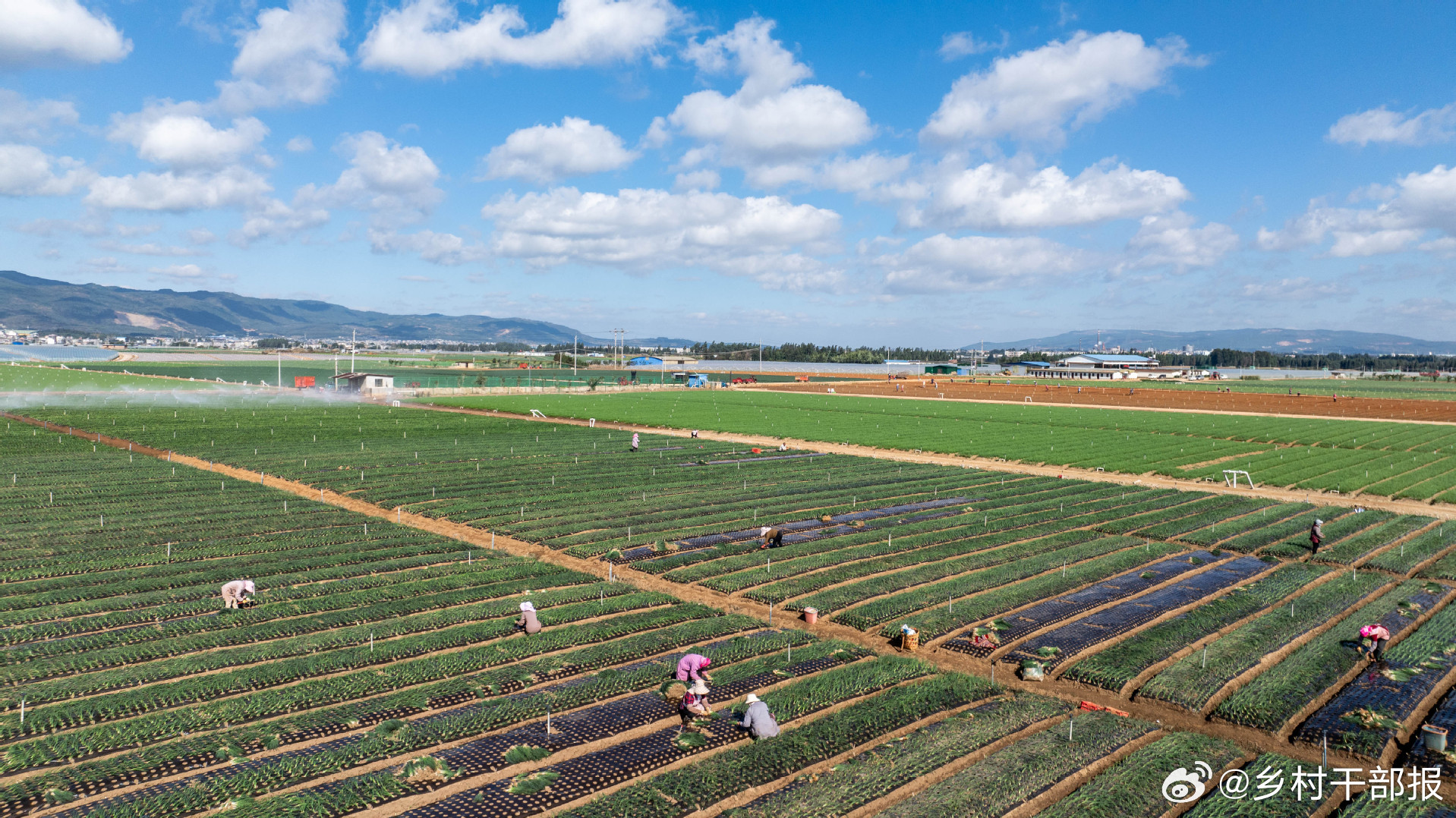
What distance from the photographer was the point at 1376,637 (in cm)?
1670

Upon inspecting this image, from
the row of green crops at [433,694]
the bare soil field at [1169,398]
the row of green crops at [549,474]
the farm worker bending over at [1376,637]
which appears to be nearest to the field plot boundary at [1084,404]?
the bare soil field at [1169,398]

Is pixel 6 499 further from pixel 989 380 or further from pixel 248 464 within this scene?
pixel 989 380

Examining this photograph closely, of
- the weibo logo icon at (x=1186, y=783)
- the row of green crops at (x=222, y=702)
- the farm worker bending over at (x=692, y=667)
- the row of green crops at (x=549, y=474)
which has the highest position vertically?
the farm worker bending over at (x=692, y=667)

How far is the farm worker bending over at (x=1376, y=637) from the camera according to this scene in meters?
16.6

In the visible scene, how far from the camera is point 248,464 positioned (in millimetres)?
42094

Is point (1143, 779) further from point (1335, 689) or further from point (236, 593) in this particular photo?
point (236, 593)

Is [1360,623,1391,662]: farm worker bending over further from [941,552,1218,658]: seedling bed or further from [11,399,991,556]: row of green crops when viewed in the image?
[11,399,991,556]: row of green crops

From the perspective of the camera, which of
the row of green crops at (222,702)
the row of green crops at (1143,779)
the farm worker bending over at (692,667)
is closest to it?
the row of green crops at (1143,779)

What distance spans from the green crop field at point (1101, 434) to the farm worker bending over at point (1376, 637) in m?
29.3

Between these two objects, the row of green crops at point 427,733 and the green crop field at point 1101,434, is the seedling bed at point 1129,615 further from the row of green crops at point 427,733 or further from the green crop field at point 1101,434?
the green crop field at point 1101,434

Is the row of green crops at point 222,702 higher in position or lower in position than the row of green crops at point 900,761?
lower

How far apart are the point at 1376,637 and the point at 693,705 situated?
47.7 ft

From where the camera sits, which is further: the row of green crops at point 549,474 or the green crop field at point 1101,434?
the green crop field at point 1101,434

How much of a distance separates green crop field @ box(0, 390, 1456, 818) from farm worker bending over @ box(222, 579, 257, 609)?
0.43 meters
